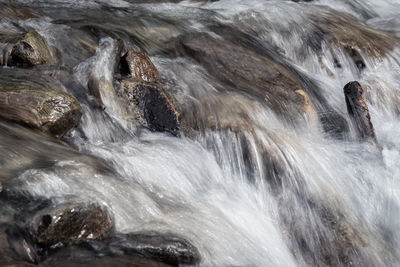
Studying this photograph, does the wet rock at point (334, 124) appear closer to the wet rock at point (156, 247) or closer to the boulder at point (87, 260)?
the wet rock at point (156, 247)

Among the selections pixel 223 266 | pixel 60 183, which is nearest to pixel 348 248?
pixel 223 266

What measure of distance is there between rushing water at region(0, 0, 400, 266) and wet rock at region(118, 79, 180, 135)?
121 mm

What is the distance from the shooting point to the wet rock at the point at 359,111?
618 cm

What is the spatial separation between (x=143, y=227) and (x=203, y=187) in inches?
47.2

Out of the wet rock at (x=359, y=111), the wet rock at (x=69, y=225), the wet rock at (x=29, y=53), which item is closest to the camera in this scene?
the wet rock at (x=69, y=225)

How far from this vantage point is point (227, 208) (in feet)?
15.8

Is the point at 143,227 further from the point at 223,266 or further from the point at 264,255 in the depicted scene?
the point at 264,255

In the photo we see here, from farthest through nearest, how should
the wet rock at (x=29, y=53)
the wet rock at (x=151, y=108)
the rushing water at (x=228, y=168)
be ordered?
the wet rock at (x=29, y=53) < the wet rock at (x=151, y=108) < the rushing water at (x=228, y=168)

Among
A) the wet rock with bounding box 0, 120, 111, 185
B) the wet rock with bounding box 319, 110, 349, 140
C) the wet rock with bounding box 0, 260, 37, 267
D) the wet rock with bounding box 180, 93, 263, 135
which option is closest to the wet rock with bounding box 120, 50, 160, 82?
the wet rock with bounding box 180, 93, 263, 135

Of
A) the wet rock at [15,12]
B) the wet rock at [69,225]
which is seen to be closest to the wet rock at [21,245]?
the wet rock at [69,225]

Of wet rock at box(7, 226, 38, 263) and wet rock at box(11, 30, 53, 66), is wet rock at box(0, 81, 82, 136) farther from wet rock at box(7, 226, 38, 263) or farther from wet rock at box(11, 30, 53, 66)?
wet rock at box(7, 226, 38, 263)

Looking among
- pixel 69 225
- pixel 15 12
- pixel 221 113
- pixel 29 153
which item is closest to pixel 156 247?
pixel 69 225

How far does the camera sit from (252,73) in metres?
6.71

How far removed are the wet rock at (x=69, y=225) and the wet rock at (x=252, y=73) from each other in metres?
3.01
